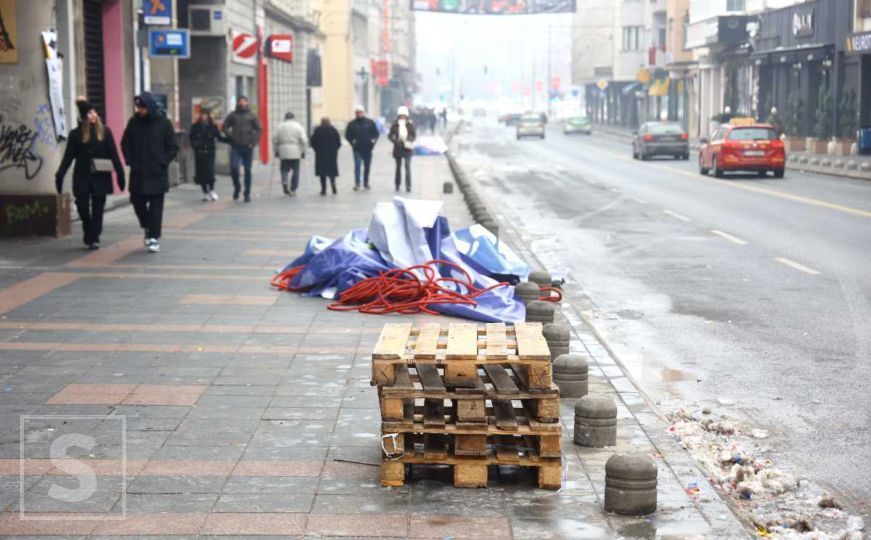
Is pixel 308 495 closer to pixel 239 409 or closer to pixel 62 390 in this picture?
pixel 239 409

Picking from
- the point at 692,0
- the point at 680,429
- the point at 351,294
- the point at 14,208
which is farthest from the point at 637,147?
the point at 680,429

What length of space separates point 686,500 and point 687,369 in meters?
3.95

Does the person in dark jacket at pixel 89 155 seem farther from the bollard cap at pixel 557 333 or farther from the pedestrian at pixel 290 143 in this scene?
the pedestrian at pixel 290 143

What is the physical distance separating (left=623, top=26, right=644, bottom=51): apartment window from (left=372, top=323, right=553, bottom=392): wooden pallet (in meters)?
96.8

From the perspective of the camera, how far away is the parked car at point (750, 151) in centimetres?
3572

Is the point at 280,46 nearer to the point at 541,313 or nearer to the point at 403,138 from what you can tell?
the point at 403,138

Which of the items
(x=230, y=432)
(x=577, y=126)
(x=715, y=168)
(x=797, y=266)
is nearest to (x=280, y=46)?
(x=715, y=168)

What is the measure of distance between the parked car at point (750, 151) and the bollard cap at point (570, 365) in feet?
92.5

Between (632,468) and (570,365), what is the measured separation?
2557 mm

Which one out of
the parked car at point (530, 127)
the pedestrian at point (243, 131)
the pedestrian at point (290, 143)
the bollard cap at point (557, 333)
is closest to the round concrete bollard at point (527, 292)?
the bollard cap at point (557, 333)

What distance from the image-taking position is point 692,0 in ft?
246

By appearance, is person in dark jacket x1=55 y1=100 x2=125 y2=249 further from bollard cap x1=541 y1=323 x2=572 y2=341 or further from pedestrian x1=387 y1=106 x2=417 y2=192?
pedestrian x1=387 y1=106 x2=417 y2=192

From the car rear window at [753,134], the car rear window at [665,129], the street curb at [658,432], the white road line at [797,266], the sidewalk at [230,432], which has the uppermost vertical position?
the car rear window at [753,134]

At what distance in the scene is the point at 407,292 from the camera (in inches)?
481
